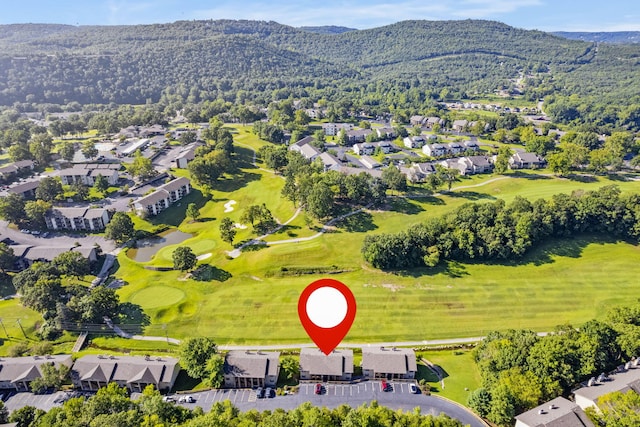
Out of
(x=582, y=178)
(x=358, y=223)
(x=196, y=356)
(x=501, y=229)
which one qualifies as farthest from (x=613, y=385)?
(x=582, y=178)

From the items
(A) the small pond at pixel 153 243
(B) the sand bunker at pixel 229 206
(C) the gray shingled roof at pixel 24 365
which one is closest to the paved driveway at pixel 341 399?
(C) the gray shingled roof at pixel 24 365

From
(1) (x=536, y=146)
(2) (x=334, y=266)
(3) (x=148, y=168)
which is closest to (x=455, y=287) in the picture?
(2) (x=334, y=266)

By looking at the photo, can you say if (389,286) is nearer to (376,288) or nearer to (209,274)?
(376,288)

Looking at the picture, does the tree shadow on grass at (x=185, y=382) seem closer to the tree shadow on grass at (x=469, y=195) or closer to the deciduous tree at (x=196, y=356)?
the deciduous tree at (x=196, y=356)

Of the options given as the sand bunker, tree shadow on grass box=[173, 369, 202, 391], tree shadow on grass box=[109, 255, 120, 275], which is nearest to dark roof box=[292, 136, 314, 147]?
the sand bunker

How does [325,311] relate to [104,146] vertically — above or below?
above

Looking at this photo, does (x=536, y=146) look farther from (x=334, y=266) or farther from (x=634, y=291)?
(x=334, y=266)

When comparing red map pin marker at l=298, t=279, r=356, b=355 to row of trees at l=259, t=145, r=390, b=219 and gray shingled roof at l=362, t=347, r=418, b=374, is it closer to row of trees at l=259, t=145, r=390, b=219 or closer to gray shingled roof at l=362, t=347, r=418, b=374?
gray shingled roof at l=362, t=347, r=418, b=374
